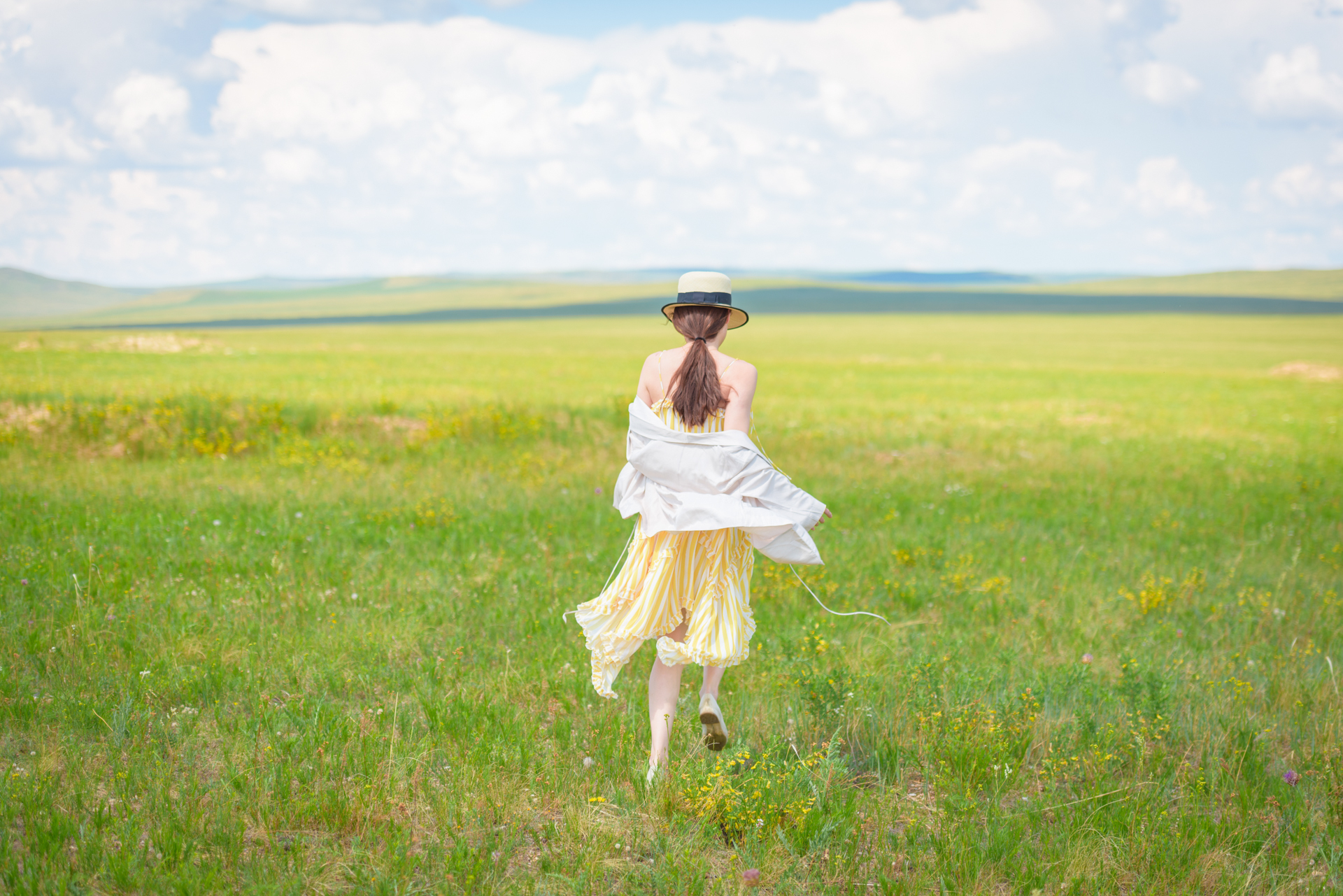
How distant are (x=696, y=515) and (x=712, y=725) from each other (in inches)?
40.9

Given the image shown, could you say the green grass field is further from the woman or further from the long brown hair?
the long brown hair

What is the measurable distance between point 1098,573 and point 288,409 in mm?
13987

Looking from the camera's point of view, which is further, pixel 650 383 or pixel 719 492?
→ pixel 650 383

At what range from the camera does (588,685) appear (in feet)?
18.9

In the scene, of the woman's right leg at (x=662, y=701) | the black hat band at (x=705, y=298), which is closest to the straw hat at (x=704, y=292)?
the black hat band at (x=705, y=298)

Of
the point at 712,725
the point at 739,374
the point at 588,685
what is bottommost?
the point at 588,685

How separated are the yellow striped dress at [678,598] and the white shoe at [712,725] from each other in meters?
0.19

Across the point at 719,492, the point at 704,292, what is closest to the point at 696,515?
the point at 719,492

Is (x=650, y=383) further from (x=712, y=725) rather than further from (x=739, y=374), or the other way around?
(x=712, y=725)

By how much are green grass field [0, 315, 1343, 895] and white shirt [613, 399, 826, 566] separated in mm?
1093

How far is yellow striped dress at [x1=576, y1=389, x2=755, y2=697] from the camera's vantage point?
4508 millimetres

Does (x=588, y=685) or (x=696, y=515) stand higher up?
(x=696, y=515)

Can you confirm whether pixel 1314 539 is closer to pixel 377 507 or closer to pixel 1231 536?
pixel 1231 536

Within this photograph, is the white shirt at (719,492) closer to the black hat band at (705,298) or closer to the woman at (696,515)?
the woman at (696,515)
